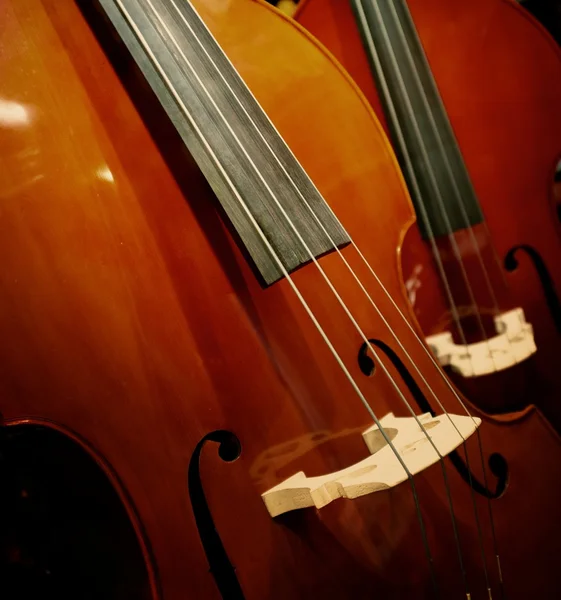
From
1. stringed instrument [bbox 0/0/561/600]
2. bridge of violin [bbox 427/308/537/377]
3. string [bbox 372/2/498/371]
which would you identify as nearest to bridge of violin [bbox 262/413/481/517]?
stringed instrument [bbox 0/0/561/600]

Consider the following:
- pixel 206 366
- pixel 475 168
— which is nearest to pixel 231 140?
pixel 206 366

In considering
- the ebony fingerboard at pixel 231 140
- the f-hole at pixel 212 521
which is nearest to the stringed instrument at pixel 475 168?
the ebony fingerboard at pixel 231 140

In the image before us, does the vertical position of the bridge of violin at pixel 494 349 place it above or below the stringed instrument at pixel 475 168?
below

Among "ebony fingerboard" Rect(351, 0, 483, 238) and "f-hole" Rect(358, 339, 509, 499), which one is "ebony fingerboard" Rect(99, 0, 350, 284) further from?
"ebony fingerboard" Rect(351, 0, 483, 238)

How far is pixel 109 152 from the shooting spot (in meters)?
0.60

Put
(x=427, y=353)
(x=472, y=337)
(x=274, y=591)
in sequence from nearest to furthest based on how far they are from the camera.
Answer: (x=274, y=591), (x=427, y=353), (x=472, y=337)

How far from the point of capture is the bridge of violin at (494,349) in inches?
29.8

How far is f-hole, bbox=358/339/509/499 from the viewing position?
62 centimetres

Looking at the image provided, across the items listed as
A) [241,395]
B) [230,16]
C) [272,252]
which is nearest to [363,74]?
[230,16]

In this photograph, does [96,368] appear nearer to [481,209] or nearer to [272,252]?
[272,252]

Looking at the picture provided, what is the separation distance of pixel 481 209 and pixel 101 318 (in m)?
0.72

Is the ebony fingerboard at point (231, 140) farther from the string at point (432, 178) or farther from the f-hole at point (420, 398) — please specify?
the string at point (432, 178)

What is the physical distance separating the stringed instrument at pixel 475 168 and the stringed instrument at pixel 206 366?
139mm

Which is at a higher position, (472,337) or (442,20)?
(442,20)
